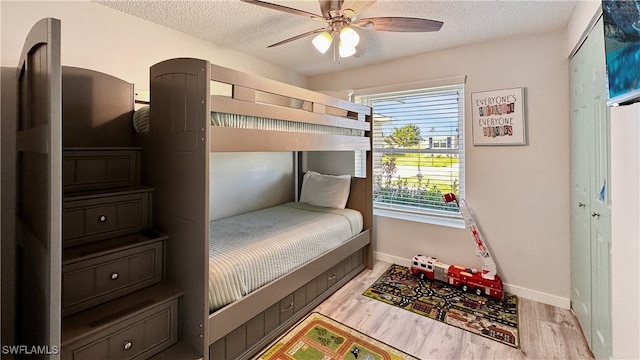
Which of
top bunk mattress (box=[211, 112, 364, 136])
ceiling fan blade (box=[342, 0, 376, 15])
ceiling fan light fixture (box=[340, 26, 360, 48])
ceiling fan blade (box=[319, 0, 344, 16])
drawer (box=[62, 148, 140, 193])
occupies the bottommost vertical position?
drawer (box=[62, 148, 140, 193])

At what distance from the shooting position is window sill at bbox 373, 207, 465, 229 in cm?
299

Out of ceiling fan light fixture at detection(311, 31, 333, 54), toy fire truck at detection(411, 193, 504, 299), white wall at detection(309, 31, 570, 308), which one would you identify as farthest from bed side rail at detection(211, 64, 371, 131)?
toy fire truck at detection(411, 193, 504, 299)

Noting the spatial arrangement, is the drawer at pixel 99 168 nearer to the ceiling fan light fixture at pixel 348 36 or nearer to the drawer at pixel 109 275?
the drawer at pixel 109 275

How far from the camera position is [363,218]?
10.6 ft

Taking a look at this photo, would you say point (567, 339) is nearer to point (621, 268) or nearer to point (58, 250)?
point (621, 268)

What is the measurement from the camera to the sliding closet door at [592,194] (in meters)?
1.55

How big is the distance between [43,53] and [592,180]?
290 cm

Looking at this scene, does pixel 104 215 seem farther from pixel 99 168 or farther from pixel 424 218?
pixel 424 218

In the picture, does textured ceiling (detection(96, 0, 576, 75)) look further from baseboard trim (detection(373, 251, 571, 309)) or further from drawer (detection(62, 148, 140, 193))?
baseboard trim (detection(373, 251, 571, 309))

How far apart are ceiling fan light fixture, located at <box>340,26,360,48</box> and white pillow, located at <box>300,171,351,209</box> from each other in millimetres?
1692

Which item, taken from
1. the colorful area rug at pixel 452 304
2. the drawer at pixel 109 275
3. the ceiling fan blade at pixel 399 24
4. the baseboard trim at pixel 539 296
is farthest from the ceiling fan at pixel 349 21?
the baseboard trim at pixel 539 296

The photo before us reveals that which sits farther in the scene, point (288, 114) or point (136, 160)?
point (288, 114)

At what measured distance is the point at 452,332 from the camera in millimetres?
2086

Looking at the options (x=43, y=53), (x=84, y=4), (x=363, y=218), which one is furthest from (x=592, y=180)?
(x=84, y=4)
